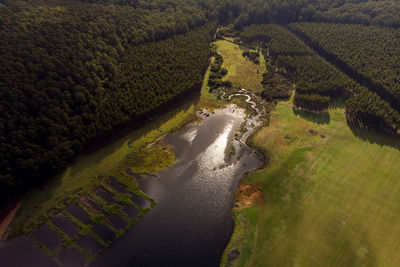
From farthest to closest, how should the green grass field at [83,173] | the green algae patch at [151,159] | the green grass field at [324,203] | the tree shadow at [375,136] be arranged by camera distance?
1. the tree shadow at [375,136]
2. the green algae patch at [151,159]
3. the green grass field at [83,173]
4. the green grass field at [324,203]

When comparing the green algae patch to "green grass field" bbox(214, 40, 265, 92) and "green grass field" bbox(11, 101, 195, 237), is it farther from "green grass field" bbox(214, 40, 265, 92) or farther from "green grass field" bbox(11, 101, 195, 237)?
"green grass field" bbox(214, 40, 265, 92)

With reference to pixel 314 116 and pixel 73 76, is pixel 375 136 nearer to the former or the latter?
pixel 314 116

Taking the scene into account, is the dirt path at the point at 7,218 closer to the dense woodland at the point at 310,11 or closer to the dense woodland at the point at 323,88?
the dense woodland at the point at 323,88

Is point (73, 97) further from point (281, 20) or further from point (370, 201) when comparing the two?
point (281, 20)

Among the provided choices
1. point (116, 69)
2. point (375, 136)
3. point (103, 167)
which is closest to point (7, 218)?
point (103, 167)

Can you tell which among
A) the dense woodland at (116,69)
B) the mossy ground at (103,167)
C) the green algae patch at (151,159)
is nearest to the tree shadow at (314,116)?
the dense woodland at (116,69)

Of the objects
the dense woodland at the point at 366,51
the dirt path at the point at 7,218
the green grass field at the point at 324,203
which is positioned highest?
the dense woodland at the point at 366,51

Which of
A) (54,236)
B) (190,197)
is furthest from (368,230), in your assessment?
(54,236)
